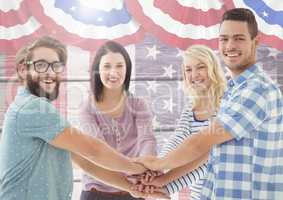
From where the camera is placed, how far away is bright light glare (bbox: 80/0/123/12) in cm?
255

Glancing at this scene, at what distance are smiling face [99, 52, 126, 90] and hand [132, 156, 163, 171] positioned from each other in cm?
39

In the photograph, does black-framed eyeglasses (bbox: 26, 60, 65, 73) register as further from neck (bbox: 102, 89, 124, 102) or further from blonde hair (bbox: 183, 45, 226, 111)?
blonde hair (bbox: 183, 45, 226, 111)

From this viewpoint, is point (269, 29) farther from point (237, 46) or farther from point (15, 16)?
point (15, 16)

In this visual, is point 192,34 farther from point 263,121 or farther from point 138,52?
point 263,121

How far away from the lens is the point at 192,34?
2.61 m

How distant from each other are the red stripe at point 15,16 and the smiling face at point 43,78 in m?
0.56

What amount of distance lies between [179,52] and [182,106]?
0.93 ft

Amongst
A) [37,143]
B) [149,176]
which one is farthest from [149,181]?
[37,143]

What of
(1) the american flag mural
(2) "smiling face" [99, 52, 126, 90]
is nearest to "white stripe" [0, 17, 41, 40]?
(1) the american flag mural

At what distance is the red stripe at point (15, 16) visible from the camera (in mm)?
2545

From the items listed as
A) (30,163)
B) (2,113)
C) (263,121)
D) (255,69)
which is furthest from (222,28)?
(2,113)

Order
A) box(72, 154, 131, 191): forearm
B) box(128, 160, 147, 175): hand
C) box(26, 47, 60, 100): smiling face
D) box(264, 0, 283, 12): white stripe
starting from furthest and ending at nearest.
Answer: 1. box(264, 0, 283, 12): white stripe
2. box(128, 160, 147, 175): hand
3. box(72, 154, 131, 191): forearm
4. box(26, 47, 60, 100): smiling face

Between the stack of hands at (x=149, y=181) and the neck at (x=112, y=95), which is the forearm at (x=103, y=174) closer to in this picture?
the stack of hands at (x=149, y=181)

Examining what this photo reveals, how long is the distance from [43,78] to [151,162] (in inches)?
29.4
